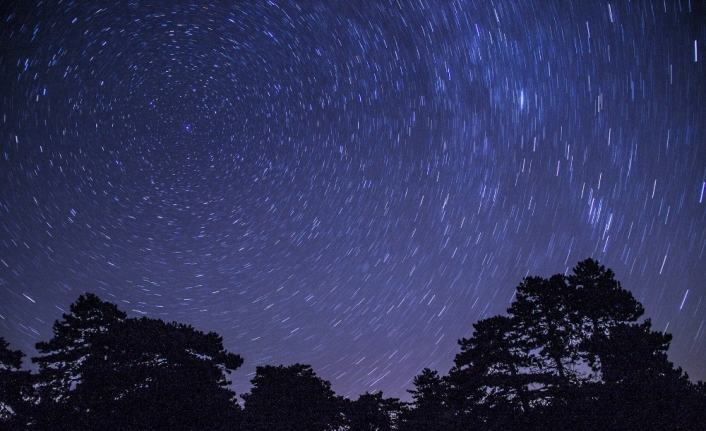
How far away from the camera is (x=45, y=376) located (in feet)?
50.3

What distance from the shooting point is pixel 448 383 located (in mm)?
25141

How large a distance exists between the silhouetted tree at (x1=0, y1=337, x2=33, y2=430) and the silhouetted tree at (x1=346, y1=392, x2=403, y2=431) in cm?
1805

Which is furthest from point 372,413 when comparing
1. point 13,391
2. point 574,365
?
point 13,391

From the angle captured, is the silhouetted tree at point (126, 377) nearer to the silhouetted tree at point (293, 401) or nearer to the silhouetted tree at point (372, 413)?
the silhouetted tree at point (293, 401)

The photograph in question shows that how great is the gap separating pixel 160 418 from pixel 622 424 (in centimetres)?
1506

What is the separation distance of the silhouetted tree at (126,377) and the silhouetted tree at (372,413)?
1236cm

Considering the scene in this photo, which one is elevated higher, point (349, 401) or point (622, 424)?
point (349, 401)

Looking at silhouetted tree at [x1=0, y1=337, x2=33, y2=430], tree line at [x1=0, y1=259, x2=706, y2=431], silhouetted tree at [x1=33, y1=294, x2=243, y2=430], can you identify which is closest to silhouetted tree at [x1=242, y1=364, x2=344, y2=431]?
tree line at [x1=0, y1=259, x2=706, y2=431]

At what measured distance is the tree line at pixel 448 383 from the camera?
13.4 m

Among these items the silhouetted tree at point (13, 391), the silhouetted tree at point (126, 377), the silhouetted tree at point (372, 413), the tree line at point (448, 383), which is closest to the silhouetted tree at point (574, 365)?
the tree line at point (448, 383)

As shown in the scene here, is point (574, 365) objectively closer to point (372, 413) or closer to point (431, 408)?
point (431, 408)

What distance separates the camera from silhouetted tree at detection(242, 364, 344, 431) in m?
20.8

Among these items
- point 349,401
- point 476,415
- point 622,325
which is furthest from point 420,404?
point 622,325

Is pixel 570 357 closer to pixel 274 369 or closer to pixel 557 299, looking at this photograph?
pixel 557 299
